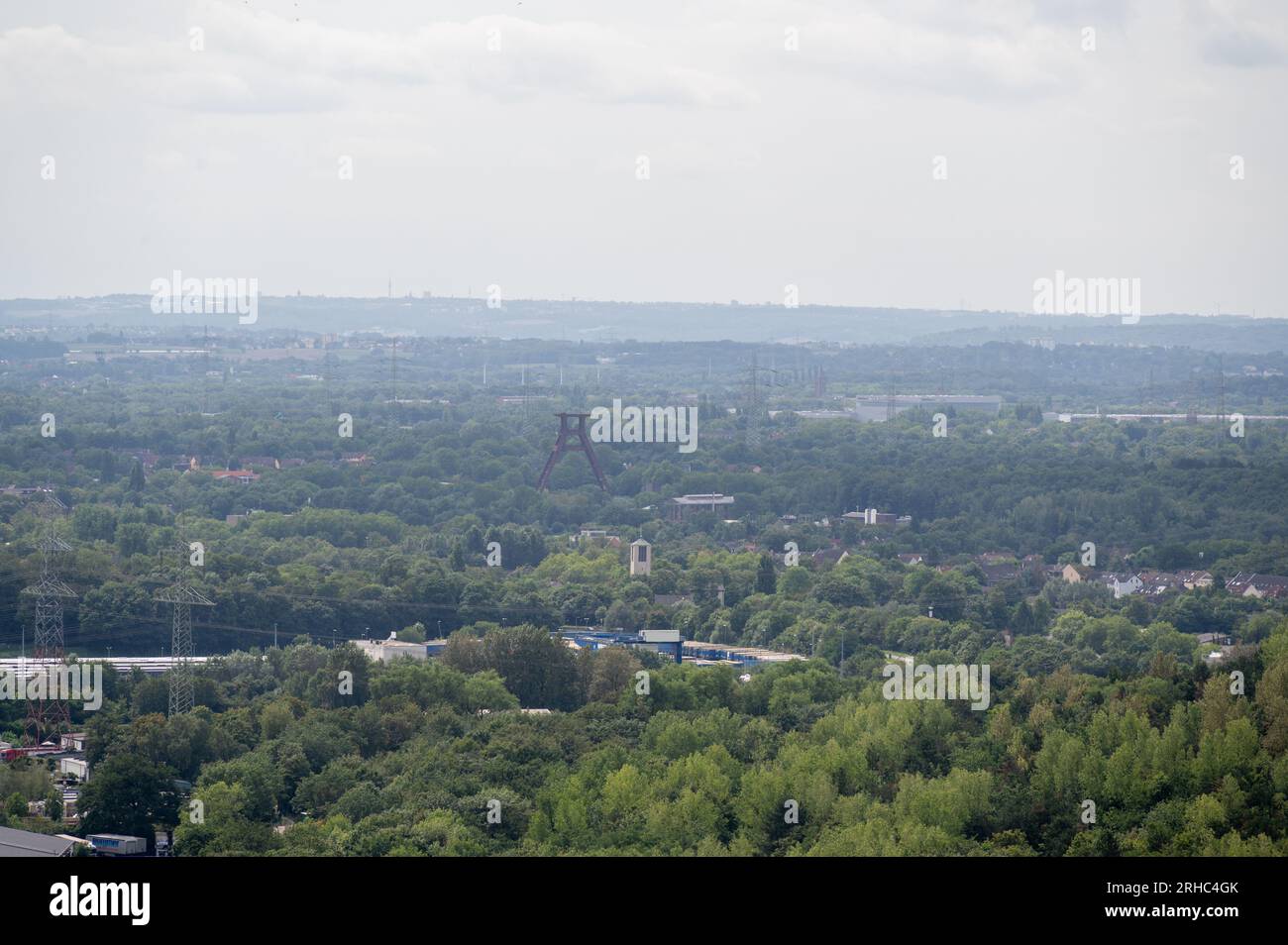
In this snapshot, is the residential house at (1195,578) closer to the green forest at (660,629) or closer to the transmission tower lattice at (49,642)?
the green forest at (660,629)

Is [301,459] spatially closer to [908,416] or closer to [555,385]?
[908,416]

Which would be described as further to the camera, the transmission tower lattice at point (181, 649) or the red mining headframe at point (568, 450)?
the red mining headframe at point (568, 450)

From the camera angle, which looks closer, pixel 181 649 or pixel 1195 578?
pixel 181 649

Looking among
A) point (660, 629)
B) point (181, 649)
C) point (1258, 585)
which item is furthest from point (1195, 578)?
point (181, 649)

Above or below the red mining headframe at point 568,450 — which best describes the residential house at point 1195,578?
below

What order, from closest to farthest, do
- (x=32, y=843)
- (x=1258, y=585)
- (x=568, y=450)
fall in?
(x=32, y=843) < (x=1258, y=585) < (x=568, y=450)

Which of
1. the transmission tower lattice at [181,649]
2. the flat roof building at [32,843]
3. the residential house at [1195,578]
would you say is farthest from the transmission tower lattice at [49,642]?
the residential house at [1195,578]

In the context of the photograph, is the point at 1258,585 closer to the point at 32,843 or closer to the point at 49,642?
the point at 49,642

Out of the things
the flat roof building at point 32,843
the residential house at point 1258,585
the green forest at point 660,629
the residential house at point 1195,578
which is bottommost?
the residential house at point 1195,578
